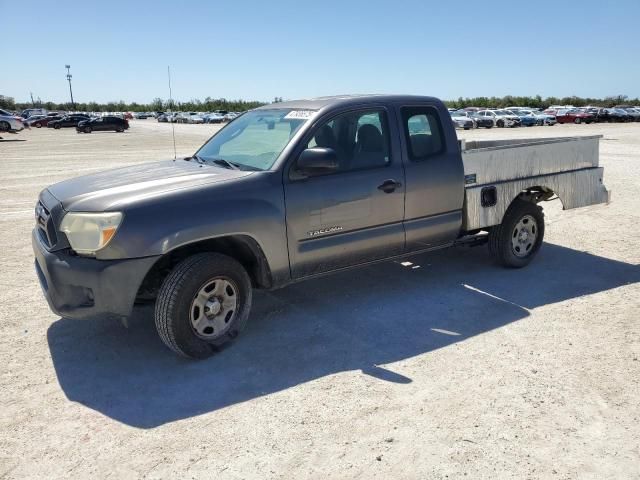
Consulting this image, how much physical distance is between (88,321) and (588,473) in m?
3.94

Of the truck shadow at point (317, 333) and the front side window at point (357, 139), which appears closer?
the truck shadow at point (317, 333)

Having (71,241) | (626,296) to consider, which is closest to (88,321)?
(71,241)

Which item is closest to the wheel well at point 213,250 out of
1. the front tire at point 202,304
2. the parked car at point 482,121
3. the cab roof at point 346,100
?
the front tire at point 202,304

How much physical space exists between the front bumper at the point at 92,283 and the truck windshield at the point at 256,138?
125 cm

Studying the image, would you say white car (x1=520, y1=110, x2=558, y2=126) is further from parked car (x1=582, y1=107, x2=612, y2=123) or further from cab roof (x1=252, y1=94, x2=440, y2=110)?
cab roof (x1=252, y1=94, x2=440, y2=110)

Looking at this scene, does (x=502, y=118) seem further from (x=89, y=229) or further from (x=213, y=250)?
(x=89, y=229)

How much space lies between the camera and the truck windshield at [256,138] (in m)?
4.41

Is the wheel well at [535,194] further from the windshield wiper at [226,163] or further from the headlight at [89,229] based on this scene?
the headlight at [89,229]

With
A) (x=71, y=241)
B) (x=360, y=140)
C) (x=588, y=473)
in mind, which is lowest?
(x=588, y=473)

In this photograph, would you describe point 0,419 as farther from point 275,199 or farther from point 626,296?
point 626,296

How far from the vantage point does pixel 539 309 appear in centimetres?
483

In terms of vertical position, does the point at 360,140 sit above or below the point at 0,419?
above

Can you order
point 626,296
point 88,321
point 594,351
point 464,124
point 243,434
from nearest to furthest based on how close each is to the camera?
point 243,434, point 594,351, point 88,321, point 626,296, point 464,124

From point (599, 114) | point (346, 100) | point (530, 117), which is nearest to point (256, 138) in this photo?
point (346, 100)
